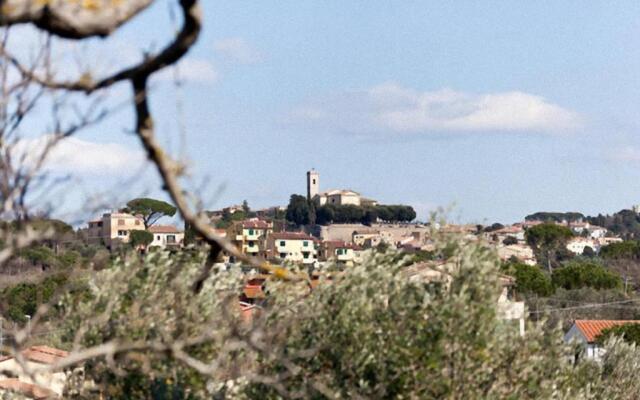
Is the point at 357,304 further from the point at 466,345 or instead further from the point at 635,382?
the point at 635,382

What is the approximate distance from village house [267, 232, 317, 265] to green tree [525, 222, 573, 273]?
20.5 meters

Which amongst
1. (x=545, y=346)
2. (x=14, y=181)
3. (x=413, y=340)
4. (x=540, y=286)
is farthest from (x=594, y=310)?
(x=14, y=181)

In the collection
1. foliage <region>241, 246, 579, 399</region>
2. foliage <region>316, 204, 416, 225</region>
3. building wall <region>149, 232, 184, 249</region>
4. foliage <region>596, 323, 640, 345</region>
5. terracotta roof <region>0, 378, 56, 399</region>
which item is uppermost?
foliage <region>316, 204, 416, 225</region>

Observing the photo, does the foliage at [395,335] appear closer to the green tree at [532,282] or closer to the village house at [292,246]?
the green tree at [532,282]

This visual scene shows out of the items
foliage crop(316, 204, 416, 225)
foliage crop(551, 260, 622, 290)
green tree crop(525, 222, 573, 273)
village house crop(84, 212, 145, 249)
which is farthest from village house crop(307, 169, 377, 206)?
village house crop(84, 212, 145, 249)

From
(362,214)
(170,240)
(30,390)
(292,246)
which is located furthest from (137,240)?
(362,214)

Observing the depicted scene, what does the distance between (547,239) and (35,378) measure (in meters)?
101

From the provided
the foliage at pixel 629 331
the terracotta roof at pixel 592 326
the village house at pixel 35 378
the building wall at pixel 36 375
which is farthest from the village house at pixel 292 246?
the building wall at pixel 36 375

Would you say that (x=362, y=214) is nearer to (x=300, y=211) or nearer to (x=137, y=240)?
(x=300, y=211)

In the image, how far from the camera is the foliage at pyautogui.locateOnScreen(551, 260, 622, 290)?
64.0m

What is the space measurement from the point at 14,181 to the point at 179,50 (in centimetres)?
121

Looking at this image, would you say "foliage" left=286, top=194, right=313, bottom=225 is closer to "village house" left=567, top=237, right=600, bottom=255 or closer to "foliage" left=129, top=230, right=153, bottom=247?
"village house" left=567, top=237, right=600, bottom=255

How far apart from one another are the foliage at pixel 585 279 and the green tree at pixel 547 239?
3597 centimetres

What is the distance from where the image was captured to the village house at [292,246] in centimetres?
10809
